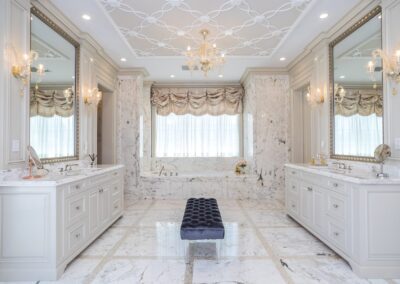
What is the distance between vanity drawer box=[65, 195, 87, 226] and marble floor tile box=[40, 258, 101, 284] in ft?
1.43

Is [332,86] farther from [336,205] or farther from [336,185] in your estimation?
[336,205]

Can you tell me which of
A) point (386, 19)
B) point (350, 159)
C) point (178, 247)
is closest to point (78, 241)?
point (178, 247)

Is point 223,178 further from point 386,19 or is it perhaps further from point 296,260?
point 386,19

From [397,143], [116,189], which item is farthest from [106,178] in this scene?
[397,143]

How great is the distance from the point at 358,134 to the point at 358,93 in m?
0.52

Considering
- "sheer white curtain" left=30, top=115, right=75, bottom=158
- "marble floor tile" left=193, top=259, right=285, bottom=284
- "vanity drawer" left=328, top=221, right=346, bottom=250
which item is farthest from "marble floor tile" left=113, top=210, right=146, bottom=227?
"vanity drawer" left=328, top=221, right=346, bottom=250

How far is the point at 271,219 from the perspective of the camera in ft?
13.6

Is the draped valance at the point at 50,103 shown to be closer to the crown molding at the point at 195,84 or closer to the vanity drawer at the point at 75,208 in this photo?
the vanity drawer at the point at 75,208

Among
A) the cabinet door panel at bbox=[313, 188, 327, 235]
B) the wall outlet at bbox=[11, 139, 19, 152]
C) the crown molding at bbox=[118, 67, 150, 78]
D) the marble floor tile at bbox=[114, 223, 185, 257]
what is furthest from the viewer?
the crown molding at bbox=[118, 67, 150, 78]

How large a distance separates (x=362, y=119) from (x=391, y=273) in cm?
172

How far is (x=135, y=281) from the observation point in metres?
2.29

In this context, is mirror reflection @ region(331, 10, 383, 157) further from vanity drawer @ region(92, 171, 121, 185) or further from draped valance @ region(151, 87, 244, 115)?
vanity drawer @ region(92, 171, 121, 185)

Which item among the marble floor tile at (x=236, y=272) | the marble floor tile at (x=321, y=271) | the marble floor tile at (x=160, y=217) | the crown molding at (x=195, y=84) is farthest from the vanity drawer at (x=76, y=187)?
the crown molding at (x=195, y=84)

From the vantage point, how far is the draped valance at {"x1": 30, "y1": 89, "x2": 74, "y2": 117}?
287 centimetres
